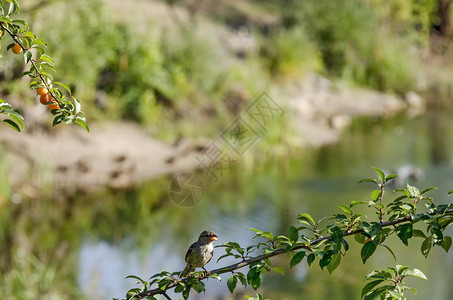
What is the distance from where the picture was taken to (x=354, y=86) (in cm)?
1767

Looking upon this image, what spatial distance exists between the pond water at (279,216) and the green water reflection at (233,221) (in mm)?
13

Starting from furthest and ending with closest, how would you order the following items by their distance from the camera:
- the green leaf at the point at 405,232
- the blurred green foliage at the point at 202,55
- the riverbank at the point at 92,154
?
1. the blurred green foliage at the point at 202,55
2. the riverbank at the point at 92,154
3. the green leaf at the point at 405,232

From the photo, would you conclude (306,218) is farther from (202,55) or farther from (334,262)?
(202,55)

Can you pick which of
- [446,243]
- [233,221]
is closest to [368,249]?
[446,243]

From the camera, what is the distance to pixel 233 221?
8.34 metres

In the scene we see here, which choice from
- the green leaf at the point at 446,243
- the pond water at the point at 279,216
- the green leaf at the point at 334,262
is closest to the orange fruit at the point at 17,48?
the green leaf at the point at 334,262

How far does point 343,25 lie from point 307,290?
12.7 m

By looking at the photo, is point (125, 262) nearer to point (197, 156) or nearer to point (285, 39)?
point (197, 156)

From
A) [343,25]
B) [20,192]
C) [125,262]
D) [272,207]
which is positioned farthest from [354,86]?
[125,262]

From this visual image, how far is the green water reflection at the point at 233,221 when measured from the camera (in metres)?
6.55

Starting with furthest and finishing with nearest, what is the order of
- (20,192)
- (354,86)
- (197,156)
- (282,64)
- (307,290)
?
(354,86) < (282,64) < (197,156) < (20,192) < (307,290)

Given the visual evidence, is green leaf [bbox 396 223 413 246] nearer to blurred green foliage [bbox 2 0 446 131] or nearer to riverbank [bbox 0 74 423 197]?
blurred green foliage [bbox 2 0 446 131]

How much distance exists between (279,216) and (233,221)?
634 mm

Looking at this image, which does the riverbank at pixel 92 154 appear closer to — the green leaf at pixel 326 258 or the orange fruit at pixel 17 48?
the orange fruit at pixel 17 48
